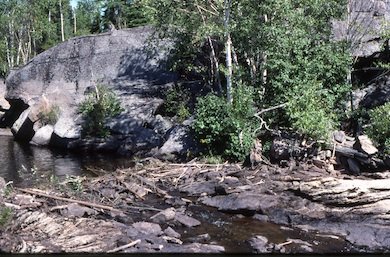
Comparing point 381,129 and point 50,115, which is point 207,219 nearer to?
point 381,129

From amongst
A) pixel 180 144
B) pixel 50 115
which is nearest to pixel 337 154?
pixel 180 144

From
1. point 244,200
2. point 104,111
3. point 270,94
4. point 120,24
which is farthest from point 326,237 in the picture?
point 120,24

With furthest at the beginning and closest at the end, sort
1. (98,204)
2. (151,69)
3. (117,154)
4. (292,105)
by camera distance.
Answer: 1. (151,69)
2. (117,154)
3. (292,105)
4. (98,204)

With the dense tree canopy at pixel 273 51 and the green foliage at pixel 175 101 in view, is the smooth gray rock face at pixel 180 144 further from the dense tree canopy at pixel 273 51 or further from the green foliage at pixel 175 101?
the green foliage at pixel 175 101

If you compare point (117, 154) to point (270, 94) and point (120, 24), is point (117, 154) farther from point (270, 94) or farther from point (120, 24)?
point (120, 24)

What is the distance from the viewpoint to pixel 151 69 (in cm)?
3066

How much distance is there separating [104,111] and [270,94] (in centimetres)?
1088

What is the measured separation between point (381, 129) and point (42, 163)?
1534cm

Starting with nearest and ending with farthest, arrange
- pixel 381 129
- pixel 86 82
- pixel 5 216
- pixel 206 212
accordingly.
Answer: pixel 5 216 → pixel 206 212 → pixel 381 129 → pixel 86 82

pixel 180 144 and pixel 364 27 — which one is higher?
pixel 364 27

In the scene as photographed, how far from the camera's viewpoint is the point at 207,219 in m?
13.1

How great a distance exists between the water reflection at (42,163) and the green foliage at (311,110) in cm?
814

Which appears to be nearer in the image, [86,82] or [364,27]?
[364,27]

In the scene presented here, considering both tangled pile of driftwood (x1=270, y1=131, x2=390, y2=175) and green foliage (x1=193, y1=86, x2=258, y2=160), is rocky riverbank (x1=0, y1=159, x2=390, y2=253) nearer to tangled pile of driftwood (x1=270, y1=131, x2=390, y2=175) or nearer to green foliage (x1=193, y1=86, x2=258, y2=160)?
tangled pile of driftwood (x1=270, y1=131, x2=390, y2=175)
